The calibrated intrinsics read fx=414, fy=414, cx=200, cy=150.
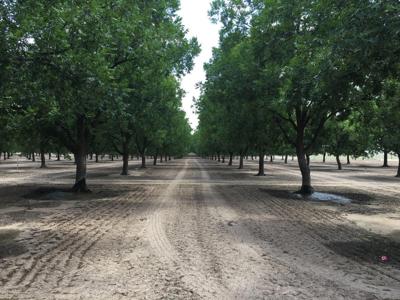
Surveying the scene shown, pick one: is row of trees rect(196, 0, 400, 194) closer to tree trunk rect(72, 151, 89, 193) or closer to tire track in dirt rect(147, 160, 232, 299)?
tire track in dirt rect(147, 160, 232, 299)

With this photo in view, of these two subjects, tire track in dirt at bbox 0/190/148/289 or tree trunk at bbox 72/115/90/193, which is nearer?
tire track in dirt at bbox 0/190/148/289

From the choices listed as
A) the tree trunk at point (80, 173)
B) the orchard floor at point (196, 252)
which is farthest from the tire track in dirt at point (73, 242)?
the tree trunk at point (80, 173)

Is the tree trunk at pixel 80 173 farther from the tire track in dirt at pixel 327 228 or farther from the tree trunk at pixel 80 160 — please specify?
the tire track in dirt at pixel 327 228

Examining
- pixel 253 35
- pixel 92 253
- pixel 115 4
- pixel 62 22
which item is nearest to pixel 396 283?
pixel 92 253

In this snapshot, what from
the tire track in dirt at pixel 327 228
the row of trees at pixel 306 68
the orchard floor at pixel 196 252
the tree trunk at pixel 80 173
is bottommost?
the tire track in dirt at pixel 327 228

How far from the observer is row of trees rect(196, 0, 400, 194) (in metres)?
8.06

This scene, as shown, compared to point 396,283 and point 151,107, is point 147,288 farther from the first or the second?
point 151,107

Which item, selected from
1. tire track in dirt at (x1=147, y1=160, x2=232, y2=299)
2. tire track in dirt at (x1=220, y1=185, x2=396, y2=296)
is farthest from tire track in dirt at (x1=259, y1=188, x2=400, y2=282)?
tire track in dirt at (x1=147, y1=160, x2=232, y2=299)

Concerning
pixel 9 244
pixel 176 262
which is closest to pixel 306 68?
pixel 176 262

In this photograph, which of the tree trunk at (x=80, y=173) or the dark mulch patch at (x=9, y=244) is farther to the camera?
the tree trunk at (x=80, y=173)

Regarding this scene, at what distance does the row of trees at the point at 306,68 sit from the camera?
8.06m

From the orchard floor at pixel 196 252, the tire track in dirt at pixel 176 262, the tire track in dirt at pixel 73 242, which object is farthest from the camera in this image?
the tire track in dirt at pixel 73 242

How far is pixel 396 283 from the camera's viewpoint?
6.36 m

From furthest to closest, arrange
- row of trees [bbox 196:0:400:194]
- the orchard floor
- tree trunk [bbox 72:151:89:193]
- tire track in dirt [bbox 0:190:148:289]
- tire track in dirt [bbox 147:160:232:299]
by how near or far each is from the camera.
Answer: tree trunk [bbox 72:151:89:193] → row of trees [bbox 196:0:400:194] → tire track in dirt [bbox 0:190:148:289] → the orchard floor → tire track in dirt [bbox 147:160:232:299]
